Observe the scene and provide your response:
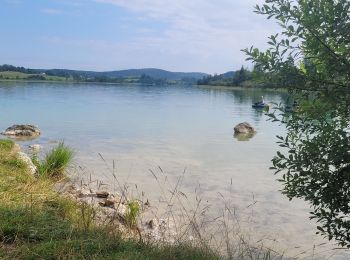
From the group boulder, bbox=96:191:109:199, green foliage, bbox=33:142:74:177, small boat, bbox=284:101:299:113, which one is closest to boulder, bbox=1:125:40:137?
green foliage, bbox=33:142:74:177

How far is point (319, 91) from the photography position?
419cm

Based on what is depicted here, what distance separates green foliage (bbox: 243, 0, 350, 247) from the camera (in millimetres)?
3943

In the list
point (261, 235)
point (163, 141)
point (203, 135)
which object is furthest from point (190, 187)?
point (203, 135)

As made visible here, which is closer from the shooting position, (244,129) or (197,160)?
(197,160)

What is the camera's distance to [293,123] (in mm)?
4504

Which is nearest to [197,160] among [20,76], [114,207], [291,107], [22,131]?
[114,207]

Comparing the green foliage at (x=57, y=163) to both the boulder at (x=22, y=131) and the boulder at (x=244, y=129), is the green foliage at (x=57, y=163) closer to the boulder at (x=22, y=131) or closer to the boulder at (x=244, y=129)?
the boulder at (x=22, y=131)

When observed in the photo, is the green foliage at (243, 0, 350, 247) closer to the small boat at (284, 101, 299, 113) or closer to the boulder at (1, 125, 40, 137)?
the small boat at (284, 101, 299, 113)

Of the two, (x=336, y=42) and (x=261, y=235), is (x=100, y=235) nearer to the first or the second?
(x=336, y=42)

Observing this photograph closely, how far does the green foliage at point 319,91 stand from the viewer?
394cm

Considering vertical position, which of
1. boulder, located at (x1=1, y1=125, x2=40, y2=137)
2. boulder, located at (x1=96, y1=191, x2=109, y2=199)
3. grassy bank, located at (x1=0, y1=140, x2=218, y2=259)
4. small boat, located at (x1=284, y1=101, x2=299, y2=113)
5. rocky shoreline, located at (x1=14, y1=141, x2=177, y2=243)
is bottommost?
boulder, located at (x1=1, y1=125, x2=40, y2=137)

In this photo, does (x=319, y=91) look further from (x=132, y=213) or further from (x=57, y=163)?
(x=57, y=163)

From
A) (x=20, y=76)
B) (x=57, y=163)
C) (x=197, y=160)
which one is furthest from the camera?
(x=20, y=76)

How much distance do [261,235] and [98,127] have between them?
88.7 feet
